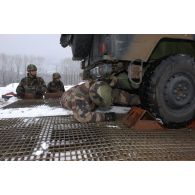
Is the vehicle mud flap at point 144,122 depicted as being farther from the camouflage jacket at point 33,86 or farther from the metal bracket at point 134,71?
the camouflage jacket at point 33,86

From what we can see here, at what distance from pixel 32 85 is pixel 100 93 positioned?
14.7 ft

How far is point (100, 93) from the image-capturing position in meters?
3.05

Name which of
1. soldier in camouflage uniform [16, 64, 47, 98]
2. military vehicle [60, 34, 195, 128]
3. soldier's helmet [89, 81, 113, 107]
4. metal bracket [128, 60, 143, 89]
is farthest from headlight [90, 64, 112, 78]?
soldier in camouflage uniform [16, 64, 47, 98]

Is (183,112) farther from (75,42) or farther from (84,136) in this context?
(75,42)

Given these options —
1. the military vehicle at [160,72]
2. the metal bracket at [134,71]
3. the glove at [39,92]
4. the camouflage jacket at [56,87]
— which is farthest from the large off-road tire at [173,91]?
the camouflage jacket at [56,87]

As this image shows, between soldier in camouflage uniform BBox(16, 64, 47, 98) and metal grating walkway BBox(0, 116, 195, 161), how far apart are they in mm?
3961

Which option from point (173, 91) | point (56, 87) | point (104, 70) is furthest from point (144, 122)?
point (56, 87)

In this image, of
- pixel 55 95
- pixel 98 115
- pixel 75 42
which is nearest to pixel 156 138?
pixel 98 115

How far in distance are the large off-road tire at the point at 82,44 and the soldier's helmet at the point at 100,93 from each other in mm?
792

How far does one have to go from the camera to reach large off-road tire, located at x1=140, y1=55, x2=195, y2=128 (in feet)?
9.24

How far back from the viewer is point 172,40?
3.08 m

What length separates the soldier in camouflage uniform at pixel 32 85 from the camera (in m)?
7.05

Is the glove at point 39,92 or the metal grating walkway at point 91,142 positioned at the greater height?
the metal grating walkway at point 91,142

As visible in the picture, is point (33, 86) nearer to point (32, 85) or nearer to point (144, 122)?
point (32, 85)
